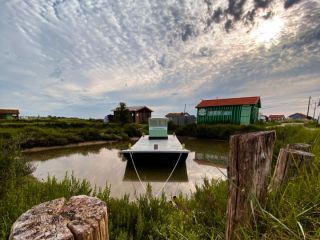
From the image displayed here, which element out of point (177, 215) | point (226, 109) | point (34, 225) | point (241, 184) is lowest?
point (177, 215)

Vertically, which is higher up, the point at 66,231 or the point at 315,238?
the point at 66,231

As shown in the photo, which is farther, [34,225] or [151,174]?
[151,174]

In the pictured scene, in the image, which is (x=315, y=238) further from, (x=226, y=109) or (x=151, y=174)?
(x=226, y=109)

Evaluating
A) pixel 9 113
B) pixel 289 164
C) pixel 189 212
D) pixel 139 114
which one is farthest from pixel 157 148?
pixel 9 113

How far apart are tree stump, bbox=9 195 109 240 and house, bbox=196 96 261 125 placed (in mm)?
30605

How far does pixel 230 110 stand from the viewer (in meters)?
31.4

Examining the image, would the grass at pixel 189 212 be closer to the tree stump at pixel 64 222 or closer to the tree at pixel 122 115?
the tree stump at pixel 64 222

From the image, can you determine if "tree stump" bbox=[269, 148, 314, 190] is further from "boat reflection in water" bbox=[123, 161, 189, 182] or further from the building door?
the building door

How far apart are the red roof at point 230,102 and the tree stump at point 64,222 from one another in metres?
31.2

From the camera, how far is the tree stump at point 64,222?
107cm

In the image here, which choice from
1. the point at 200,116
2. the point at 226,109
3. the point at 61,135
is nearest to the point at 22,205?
the point at 61,135

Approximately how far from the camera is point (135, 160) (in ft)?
38.7

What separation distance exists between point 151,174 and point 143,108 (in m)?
34.5

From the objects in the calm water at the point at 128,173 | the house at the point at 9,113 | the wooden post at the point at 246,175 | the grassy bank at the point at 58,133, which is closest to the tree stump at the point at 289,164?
the wooden post at the point at 246,175
